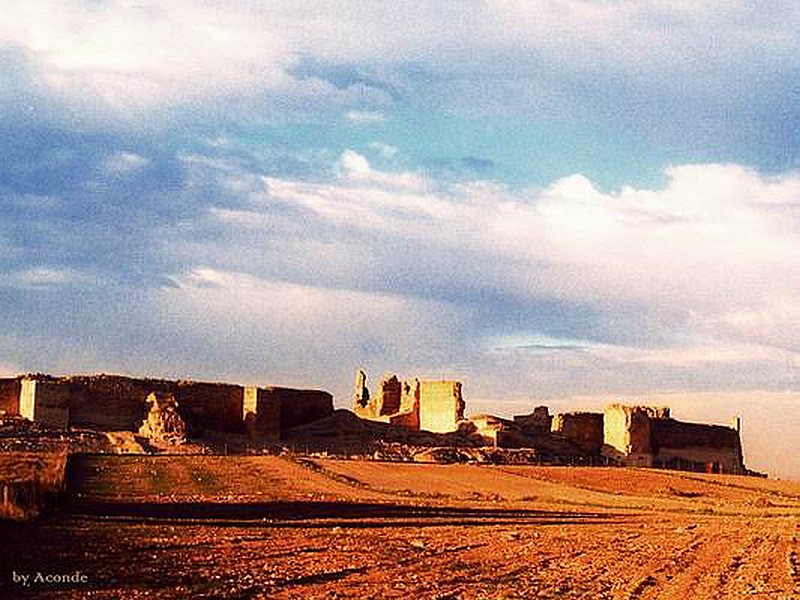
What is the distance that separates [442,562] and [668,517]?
1541 centimetres

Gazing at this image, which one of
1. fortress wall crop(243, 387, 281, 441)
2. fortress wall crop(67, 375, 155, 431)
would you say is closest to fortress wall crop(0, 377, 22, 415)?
fortress wall crop(67, 375, 155, 431)

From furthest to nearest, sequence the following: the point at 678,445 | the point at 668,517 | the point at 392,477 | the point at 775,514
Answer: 1. the point at 678,445
2. the point at 392,477
3. the point at 775,514
4. the point at 668,517

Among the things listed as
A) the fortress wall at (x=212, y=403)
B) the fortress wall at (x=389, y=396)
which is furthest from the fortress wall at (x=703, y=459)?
the fortress wall at (x=212, y=403)

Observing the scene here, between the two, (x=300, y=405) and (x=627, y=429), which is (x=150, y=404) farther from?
(x=627, y=429)

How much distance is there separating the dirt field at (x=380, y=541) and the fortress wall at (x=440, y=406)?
27996 millimetres

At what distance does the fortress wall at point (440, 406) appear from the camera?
69.1m

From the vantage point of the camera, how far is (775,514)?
111ft

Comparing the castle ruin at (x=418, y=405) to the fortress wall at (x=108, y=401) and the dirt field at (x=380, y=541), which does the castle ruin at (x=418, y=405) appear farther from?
the dirt field at (x=380, y=541)

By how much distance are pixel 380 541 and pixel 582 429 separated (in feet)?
176

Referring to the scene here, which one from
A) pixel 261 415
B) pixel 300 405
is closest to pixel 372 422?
pixel 300 405

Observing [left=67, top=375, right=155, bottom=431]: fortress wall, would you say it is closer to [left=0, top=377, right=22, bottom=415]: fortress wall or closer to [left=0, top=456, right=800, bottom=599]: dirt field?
[left=0, top=377, right=22, bottom=415]: fortress wall

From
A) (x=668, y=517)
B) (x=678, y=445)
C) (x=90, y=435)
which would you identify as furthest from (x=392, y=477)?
(x=678, y=445)

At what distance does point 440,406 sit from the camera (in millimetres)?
70438

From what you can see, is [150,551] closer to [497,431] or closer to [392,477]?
[392,477]
